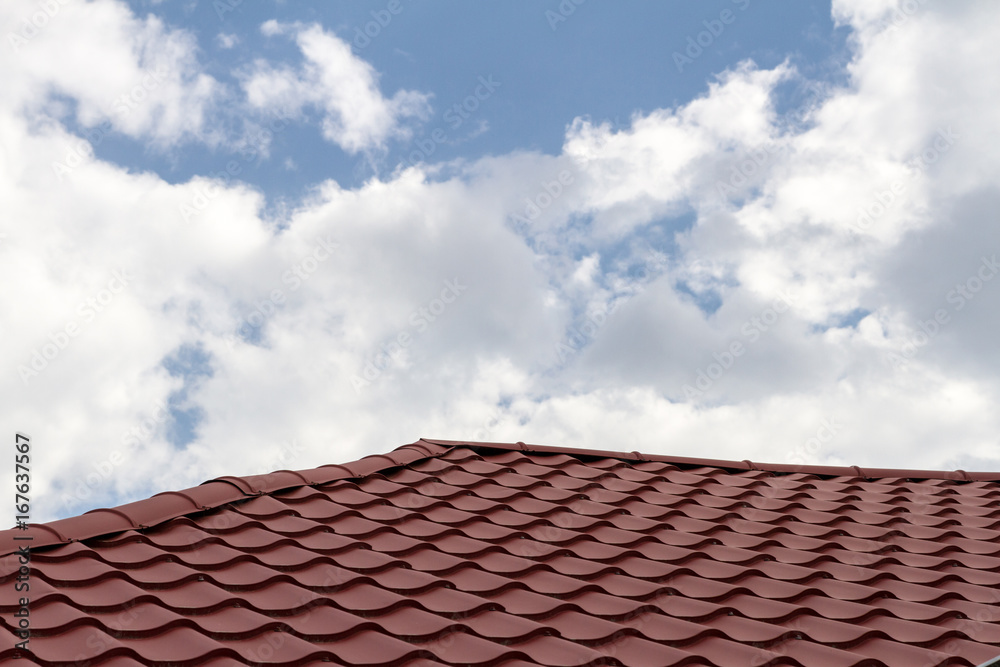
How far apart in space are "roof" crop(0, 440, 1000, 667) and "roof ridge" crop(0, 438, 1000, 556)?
2 cm

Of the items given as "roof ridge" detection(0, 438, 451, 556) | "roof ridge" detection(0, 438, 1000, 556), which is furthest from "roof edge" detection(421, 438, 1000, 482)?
"roof ridge" detection(0, 438, 451, 556)

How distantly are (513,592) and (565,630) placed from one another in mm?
520

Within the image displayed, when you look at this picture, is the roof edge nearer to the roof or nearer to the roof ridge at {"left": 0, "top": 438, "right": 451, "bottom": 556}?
the roof

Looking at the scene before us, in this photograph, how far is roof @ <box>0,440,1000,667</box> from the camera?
4078 mm

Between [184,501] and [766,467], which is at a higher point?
[766,467]

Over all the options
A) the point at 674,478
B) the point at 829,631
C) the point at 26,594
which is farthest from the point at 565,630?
the point at 674,478

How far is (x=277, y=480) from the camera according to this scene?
6375mm

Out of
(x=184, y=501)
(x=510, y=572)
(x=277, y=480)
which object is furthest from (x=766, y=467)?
(x=184, y=501)

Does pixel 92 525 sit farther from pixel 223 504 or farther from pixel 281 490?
pixel 281 490

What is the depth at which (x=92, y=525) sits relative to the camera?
532cm

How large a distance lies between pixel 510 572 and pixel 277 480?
85.0 inches

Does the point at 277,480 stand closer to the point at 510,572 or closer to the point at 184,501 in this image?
the point at 184,501

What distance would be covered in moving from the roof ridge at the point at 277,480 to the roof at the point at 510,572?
0.8 inches

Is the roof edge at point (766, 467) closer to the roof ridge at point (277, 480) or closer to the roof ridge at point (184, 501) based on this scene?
the roof ridge at point (277, 480)
